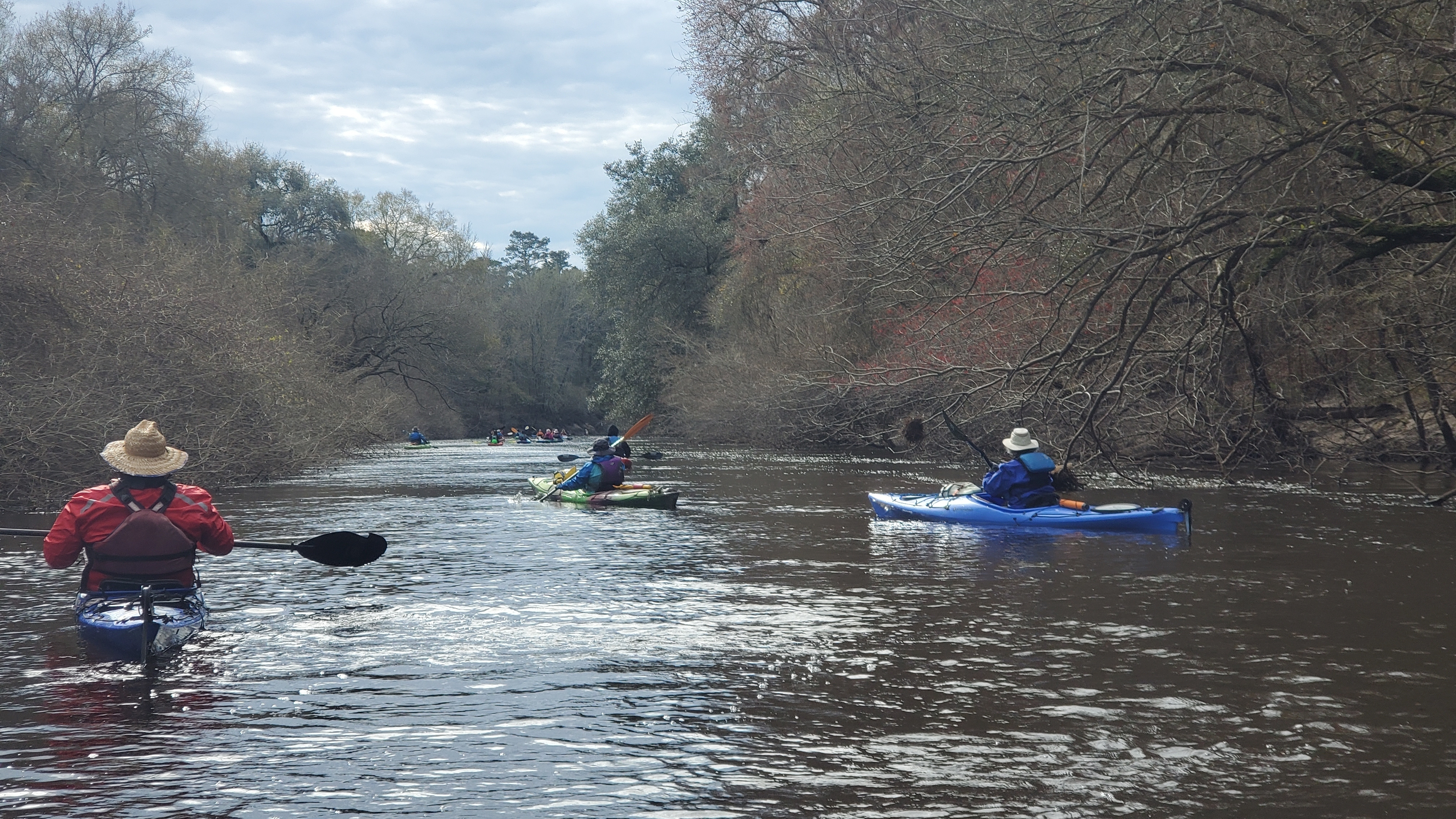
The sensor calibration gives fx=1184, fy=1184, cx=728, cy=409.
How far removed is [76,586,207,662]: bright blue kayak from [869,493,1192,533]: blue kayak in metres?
8.86

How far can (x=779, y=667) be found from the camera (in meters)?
6.78

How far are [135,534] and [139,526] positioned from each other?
0.20 ft

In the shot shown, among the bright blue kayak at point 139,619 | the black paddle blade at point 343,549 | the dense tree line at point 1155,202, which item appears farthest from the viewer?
the dense tree line at point 1155,202

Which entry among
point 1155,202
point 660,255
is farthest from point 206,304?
point 660,255

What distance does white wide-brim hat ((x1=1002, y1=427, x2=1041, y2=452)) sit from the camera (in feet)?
43.9

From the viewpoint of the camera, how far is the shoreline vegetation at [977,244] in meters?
10.4

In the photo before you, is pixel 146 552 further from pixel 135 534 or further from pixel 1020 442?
pixel 1020 442

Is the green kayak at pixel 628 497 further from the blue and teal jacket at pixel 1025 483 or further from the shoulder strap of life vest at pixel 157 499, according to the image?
the shoulder strap of life vest at pixel 157 499

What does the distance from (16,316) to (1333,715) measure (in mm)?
16757

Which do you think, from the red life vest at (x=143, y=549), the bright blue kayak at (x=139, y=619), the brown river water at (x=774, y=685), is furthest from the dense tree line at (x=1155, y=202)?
the bright blue kayak at (x=139, y=619)

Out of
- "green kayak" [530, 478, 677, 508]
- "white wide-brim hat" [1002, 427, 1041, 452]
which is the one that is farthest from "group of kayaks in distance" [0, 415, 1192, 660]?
"green kayak" [530, 478, 677, 508]

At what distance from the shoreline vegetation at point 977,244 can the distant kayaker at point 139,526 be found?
636cm

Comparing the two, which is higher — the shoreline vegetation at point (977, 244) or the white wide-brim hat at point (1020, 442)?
the shoreline vegetation at point (977, 244)

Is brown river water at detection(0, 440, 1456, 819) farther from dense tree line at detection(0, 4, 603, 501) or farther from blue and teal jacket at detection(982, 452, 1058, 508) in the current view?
dense tree line at detection(0, 4, 603, 501)
